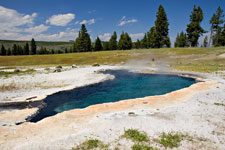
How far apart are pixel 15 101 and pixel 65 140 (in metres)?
9.17

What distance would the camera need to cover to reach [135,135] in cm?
693

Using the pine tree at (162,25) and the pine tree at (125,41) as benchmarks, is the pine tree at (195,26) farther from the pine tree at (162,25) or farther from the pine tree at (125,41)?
the pine tree at (125,41)

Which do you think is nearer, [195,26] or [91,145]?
[91,145]

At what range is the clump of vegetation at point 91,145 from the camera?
614cm

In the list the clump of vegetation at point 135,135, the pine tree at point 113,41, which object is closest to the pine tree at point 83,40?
the pine tree at point 113,41

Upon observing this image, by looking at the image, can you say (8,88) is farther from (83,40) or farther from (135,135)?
(83,40)

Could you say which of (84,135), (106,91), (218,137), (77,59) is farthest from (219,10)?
(84,135)

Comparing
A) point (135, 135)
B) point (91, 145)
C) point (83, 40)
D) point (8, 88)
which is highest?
point (83, 40)

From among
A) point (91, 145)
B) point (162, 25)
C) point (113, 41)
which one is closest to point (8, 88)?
point (91, 145)

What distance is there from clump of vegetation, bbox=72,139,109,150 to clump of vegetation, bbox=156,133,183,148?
8.78 feet

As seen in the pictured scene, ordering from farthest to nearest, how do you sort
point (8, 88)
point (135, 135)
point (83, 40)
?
1. point (83, 40)
2. point (8, 88)
3. point (135, 135)

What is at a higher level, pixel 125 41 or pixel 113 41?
pixel 113 41

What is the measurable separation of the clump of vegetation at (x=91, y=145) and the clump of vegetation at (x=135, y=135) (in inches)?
48.6

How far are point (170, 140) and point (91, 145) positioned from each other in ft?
12.3
